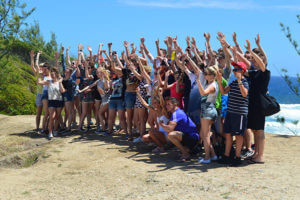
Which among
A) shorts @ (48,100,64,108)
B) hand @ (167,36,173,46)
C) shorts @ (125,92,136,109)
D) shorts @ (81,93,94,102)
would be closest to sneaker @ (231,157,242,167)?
shorts @ (125,92,136,109)

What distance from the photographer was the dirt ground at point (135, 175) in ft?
17.1

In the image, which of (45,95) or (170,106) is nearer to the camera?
(170,106)

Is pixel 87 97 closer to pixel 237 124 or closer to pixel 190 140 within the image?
pixel 190 140

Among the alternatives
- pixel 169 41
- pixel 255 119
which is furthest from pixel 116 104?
pixel 255 119

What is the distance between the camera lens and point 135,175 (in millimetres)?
6223

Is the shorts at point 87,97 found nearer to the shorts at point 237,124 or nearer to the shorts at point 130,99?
the shorts at point 130,99

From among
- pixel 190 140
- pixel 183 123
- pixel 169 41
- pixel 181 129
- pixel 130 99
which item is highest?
pixel 169 41

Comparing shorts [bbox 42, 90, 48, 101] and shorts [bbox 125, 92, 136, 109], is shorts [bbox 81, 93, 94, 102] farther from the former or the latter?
shorts [bbox 125, 92, 136, 109]

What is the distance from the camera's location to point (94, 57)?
10.6 meters

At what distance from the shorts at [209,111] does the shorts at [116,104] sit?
3064mm

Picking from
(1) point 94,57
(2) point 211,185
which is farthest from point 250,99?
(1) point 94,57

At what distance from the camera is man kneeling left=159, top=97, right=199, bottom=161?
6766 millimetres

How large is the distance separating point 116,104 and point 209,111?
3.42 metres

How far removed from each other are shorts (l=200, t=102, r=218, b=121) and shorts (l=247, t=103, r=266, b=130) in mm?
608
